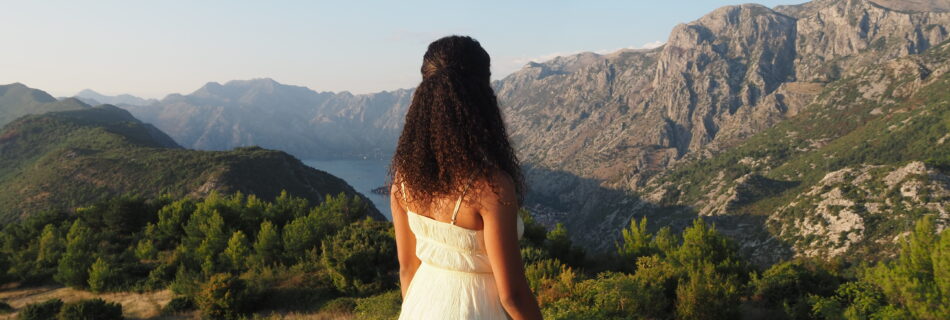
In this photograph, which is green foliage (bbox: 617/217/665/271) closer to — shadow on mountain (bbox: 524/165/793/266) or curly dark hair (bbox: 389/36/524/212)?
curly dark hair (bbox: 389/36/524/212)

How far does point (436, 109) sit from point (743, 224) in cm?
10304

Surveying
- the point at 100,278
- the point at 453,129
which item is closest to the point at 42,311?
the point at 100,278

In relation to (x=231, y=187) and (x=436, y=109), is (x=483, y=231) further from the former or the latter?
(x=231, y=187)

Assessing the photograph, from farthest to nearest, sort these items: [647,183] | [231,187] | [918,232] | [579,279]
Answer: [647,183]
[231,187]
[579,279]
[918,232]

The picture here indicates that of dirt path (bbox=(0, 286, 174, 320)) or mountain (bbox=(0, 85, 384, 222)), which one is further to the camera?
mountain (bbox=(0, 85, 384, 222))

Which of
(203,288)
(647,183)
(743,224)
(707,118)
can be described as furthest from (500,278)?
(707,118)

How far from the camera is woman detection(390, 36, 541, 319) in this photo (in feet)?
6.31

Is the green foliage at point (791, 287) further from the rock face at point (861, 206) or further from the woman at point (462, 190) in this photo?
the rock face at point (861, 206)

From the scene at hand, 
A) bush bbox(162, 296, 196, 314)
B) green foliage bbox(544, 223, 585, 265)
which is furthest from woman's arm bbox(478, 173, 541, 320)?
bush bbox(162, 296, 196, 314)

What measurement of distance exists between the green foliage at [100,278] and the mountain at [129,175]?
3748cm

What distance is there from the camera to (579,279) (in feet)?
35.0

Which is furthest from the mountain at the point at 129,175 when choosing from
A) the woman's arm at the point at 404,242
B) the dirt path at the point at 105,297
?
the woman's arm at the point at 404,242

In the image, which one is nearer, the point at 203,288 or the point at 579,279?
the point at 579,279

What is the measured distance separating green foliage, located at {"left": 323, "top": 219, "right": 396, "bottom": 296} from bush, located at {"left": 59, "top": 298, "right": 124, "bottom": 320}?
4.91 metres
